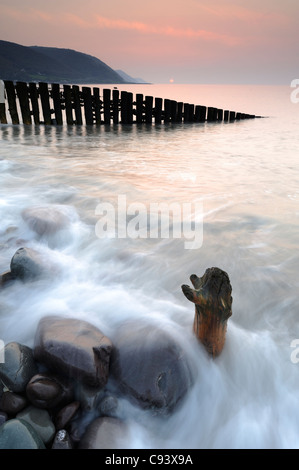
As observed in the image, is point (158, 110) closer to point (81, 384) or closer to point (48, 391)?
point (81, 384)

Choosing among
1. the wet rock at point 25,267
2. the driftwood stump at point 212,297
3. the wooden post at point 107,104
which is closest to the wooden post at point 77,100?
the wooden post at point 107,104

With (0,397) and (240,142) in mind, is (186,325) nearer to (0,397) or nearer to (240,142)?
(0,397)

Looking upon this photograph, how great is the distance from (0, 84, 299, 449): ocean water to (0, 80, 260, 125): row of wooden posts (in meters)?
6.29

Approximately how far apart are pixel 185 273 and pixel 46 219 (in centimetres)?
232

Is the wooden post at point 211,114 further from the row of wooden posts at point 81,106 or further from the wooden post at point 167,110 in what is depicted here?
the wooden post at point 167,110

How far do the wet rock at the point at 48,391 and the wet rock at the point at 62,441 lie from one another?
7.4 inches

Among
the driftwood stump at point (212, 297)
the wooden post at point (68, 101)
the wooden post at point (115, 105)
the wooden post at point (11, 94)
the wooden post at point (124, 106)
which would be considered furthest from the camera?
the wooden post at point (124, 106)

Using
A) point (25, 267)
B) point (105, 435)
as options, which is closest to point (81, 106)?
point (25, 267)

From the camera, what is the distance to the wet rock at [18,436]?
169cm

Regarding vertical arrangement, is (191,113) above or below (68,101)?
below

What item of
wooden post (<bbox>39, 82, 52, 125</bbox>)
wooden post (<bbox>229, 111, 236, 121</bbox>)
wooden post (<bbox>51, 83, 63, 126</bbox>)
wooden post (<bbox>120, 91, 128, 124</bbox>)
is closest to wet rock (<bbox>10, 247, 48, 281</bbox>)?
wooden post (<bbox>39, 82, 52, 125</bbox>)

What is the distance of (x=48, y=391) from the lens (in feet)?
6.57

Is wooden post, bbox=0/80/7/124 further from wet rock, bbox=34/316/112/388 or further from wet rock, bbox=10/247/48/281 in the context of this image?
wet rock, bbox=34/316/112/388

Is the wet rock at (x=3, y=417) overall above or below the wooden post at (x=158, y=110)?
below
